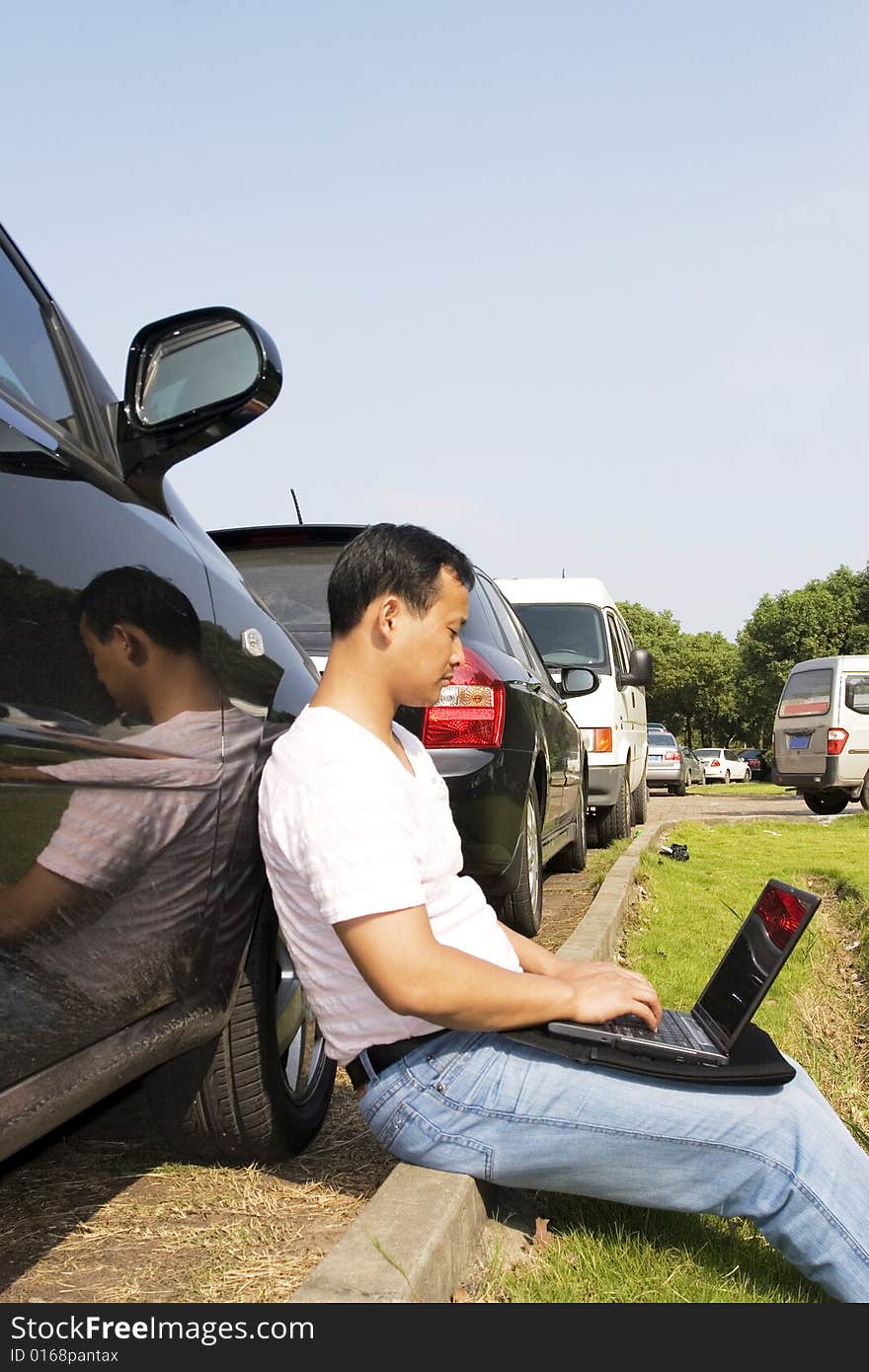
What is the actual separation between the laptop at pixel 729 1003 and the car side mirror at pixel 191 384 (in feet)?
4.11

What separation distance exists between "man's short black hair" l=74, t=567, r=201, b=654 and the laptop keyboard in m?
1.06

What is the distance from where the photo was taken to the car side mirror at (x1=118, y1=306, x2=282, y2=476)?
2.44 m

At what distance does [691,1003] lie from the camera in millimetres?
4836

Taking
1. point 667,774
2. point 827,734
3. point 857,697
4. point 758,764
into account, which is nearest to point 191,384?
point 827,734

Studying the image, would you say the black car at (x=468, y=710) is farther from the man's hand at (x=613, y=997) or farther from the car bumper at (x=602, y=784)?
the car bumper at (x=602, y=784)

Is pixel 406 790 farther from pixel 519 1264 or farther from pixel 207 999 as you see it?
pixel 519 1264

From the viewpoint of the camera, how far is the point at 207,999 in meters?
2.53

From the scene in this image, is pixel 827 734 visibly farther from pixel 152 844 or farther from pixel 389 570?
pixel 152 844

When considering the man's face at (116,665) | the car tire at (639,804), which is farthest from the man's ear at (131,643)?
the car tire at (639,804)

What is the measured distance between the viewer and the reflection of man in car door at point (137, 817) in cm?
185

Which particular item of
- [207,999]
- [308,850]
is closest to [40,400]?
[308,850]

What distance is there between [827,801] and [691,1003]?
16.6 meters

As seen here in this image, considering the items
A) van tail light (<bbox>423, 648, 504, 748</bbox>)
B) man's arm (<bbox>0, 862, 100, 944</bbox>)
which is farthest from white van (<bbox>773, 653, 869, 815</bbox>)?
man's arm (<bbox>0, 862, 100, 944</bbox>)

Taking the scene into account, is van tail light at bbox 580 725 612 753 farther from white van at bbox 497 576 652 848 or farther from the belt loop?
the belt loop
